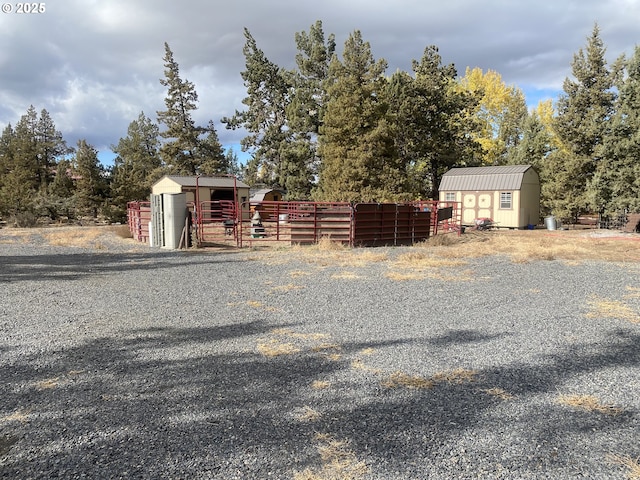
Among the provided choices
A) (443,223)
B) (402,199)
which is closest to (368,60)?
(402,199)

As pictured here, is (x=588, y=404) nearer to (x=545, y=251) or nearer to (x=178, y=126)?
(x=545, y=251)

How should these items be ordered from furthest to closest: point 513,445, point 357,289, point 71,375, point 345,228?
point 345,228, point 357,289, point 71,375, point 513,445

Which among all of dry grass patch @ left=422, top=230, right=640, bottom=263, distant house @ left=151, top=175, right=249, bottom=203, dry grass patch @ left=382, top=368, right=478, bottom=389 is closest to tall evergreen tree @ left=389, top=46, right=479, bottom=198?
distant house @ left=151, top=175, right=249, bottom=203

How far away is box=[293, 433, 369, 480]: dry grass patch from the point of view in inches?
108

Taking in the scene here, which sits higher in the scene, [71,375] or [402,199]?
[402,199]

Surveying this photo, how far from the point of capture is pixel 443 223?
23.0 m

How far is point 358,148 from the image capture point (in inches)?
1009

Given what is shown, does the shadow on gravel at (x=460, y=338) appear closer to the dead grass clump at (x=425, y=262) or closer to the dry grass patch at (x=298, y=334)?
the dry grass patch at (x=298, y=334)

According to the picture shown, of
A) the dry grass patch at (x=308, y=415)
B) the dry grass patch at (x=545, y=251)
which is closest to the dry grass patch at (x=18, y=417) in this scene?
the dry grass patch at (x=308, y=415)

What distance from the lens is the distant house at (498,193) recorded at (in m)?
28.7

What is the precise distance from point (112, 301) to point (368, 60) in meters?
25.8

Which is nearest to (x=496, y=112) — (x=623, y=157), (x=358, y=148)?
(x=623, y=157)

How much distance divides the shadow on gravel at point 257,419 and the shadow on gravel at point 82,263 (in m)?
6.89

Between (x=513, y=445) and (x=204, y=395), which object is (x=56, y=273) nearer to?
(x=204, y=395)
